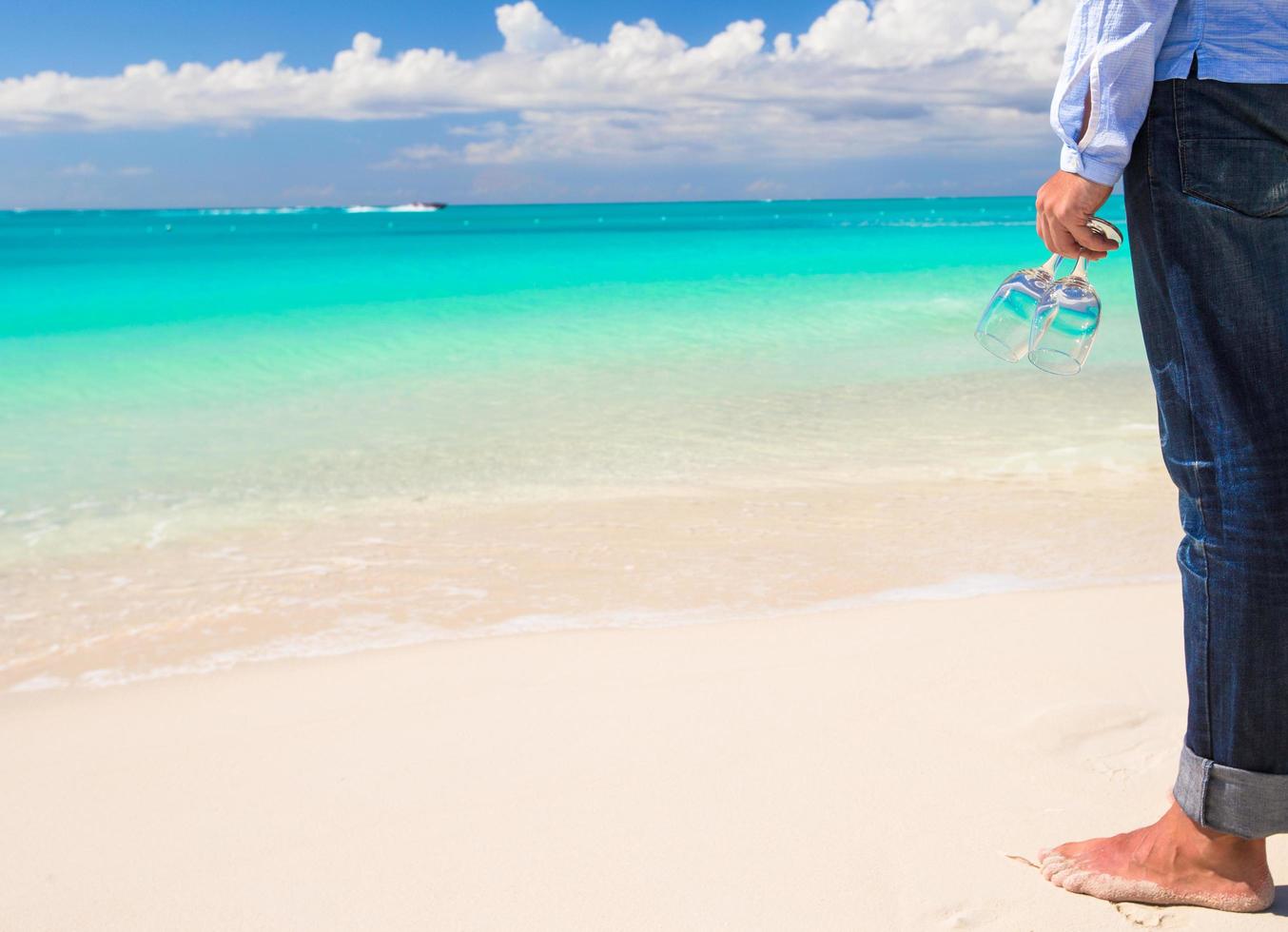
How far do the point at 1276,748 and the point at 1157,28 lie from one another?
87 centimetres

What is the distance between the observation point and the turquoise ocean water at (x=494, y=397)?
4.93 meters

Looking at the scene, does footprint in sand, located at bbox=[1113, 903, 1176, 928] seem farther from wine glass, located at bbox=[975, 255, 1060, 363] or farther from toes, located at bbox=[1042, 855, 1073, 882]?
wine glass, located at bbox=[975, 255, 1060, 363]

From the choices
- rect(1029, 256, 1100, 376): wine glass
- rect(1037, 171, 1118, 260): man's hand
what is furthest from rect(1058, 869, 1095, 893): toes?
rect(1037, 171, 1118, 260): man's hand

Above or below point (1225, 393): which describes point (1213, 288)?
above

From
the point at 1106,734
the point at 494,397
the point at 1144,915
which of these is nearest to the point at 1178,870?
the point at 1144,915

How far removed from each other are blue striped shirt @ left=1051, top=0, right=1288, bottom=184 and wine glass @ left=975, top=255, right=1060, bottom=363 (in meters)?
0.42

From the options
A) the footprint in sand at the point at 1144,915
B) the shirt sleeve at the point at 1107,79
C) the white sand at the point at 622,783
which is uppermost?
the shirt sleeve at the point at 1107,79

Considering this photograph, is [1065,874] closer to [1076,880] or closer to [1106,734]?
[1076,880]

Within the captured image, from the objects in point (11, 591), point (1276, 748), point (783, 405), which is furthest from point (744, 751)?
point (783, 405)

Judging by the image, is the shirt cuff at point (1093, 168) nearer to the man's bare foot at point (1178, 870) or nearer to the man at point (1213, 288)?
the man at point (1213, 288)

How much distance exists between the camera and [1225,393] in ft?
4.32

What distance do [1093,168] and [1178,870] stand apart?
36.5 inches

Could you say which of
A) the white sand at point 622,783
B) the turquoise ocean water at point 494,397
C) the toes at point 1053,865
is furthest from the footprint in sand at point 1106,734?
the turquoise ocean water at point 494,397

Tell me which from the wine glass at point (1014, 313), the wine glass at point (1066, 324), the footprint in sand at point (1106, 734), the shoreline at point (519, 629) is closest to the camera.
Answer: the wine glass at point (1066, 324)
